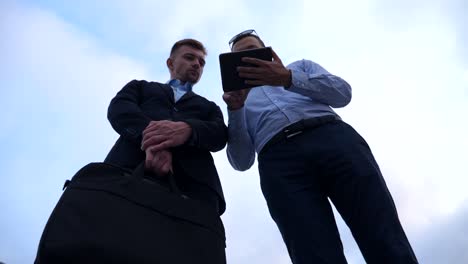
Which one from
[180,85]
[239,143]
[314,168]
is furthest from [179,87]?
[314,168]

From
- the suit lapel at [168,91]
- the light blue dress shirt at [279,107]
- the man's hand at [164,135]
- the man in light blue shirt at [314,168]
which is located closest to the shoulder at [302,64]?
the light blue dress shirt at [279,107]

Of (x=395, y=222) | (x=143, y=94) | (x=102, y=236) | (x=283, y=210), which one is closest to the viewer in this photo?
(x=102, y=236)

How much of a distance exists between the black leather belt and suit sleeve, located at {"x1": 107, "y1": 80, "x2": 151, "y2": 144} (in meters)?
0.76

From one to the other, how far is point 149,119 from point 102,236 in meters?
0.91

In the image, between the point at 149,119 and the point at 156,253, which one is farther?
the point at 149,119

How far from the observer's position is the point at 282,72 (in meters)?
2.64

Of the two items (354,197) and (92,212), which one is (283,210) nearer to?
(354,197)

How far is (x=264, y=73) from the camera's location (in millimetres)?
2600

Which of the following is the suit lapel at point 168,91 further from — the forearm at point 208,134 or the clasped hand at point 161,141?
the clasped hand at point 161,141

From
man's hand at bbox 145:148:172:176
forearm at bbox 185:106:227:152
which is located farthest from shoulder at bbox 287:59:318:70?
man's hand at bbox 145:148:172:176

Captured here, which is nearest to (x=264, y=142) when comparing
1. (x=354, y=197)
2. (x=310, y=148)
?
(x=310, y=148)

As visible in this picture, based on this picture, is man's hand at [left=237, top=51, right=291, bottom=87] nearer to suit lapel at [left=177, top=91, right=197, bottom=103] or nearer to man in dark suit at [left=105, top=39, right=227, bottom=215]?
man in dark suit at [left=105, top=39, right=227, bottom=215]

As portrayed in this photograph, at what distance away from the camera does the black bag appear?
1.86 m

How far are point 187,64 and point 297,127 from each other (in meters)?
1.11
